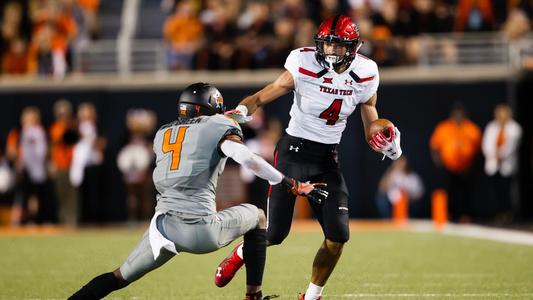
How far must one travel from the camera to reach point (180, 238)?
18.8 feet

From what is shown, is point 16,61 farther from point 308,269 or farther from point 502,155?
point 308,269

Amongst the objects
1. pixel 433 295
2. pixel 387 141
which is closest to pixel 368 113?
pixel 387 141

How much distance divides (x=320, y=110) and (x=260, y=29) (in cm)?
933

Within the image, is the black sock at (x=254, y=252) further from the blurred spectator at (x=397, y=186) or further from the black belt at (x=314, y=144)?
the blurred spectator at (x=397, y=186)

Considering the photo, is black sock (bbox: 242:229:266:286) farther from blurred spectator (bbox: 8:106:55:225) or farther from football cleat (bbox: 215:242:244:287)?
blurred spectator (bbox: 8:106:55:225)

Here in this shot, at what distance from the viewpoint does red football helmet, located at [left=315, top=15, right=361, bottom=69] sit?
6680mm

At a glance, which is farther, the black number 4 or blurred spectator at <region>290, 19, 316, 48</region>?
blurred spectator at <region>290, 19, 316, 48</region>

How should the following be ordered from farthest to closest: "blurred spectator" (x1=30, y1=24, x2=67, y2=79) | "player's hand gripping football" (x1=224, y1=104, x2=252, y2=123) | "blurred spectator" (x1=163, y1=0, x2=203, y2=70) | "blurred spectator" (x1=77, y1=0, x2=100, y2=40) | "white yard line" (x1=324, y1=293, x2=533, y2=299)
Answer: "blurred spectator" (x1=77, y1=0, x2=100, y2=40) → "blurred spectator" (x1=30, y1=24, x2=67, y2=79) → "blurred spectator" (x1=163, y1=0, x2=203, y2=70) → "white yard line" (x1=324, y1=293, x2=533, y2=299) → "player's hand gripping football" (x1=224, y1=104, x2=252, y2=123)

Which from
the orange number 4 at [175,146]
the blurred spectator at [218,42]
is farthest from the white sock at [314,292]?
the blurred spectator at [218,42]

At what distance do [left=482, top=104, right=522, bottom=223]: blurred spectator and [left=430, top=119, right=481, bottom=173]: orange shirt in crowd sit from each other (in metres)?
0.22

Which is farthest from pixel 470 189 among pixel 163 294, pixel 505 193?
pixel 163 294

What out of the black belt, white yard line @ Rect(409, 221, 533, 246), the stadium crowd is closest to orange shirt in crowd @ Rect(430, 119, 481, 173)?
white yard line @ Rect(409, 221, 533, 246)

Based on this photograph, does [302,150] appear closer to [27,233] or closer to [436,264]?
[436,264]

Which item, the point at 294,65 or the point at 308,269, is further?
the point at 308,269
